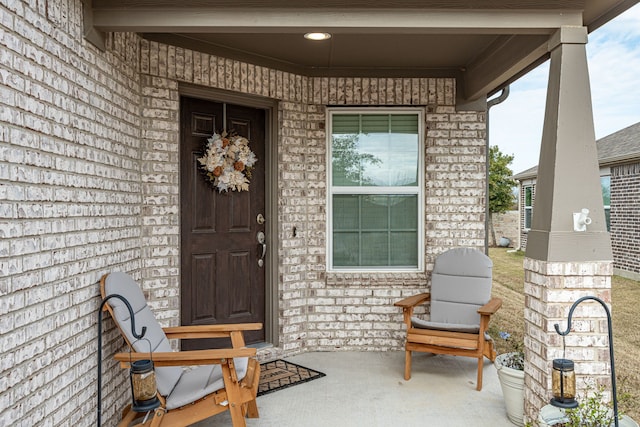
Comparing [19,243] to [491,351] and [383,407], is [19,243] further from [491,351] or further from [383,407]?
[491,351]

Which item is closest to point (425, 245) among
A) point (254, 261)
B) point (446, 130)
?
point (446, 130)

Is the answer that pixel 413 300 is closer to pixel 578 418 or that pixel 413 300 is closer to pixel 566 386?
pixel 578 418

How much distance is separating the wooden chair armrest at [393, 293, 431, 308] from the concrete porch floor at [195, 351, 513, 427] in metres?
0.55

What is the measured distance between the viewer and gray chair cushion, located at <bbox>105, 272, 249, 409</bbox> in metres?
2.85

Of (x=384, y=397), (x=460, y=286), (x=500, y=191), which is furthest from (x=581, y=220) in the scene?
(x=500, y=191)

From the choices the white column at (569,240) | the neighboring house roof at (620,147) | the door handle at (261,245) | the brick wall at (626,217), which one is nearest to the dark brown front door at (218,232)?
the door handle at (261,245)

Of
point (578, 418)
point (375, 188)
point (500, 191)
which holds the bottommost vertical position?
point (578, 418)

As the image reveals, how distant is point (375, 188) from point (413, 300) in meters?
1.16

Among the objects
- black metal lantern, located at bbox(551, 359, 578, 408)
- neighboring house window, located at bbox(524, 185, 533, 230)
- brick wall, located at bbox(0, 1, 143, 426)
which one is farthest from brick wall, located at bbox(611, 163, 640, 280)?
brick wall, located at bbox(0, 1, 143, 426)

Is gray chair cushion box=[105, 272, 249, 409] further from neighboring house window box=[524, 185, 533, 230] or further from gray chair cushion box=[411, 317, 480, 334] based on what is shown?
neighboring house window box=[524, 185, 533, 230]

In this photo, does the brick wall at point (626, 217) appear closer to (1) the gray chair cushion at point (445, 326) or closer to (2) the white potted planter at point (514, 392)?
(1) the gray chair cushion at point (445, 326)

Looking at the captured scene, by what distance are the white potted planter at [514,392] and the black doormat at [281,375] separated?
1.43 m

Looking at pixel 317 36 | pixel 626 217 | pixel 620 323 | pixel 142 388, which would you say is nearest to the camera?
pixel 142 388

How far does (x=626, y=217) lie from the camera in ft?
30.1
